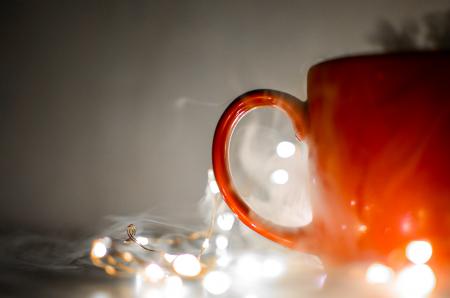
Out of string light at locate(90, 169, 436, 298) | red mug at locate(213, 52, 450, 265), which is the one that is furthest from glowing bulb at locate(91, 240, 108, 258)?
red mug at locate(213, 52, 450, 265)

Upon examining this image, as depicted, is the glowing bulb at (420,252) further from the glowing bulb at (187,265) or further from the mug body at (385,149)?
the glowing bulb at (187,265)

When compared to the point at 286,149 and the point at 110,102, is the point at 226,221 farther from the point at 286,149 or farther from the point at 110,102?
the point at 110,102

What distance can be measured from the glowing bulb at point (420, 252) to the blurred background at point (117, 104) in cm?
35

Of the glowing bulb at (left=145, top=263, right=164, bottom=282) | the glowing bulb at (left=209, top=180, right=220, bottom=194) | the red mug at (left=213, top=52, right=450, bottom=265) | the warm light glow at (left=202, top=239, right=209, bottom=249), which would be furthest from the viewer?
the glowing bulb at (left=209, top=180, right=220, bottom=194)

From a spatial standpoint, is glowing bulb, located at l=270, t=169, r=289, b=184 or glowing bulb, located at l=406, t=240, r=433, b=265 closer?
glowing bulb, located at l=406, t=240, r=433, b=265

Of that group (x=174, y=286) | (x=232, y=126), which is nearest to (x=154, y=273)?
(x=174, y=286)

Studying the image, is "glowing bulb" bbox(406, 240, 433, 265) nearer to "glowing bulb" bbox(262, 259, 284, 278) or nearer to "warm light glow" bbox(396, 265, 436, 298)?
"warm light glow" bbox(396, 265, 436, 298)

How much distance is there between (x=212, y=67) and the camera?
0.69m

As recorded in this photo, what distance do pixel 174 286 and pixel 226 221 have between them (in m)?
0.23

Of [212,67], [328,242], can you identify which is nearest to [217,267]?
[328,242]

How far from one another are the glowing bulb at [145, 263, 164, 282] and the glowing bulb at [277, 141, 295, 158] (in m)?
0.26

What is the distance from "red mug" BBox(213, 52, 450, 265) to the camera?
1.15 feet

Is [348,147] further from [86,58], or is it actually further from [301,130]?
[86,58]

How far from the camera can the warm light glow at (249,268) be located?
0.46 meters
